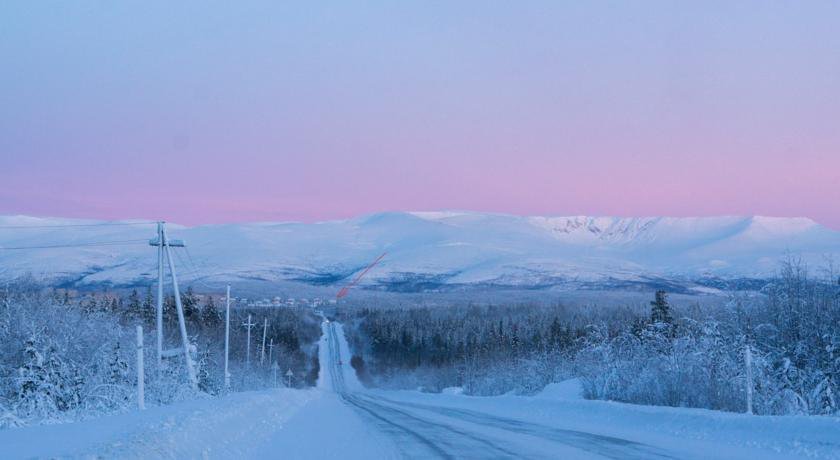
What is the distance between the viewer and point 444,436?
15172 mm

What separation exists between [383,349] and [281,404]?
347 ft

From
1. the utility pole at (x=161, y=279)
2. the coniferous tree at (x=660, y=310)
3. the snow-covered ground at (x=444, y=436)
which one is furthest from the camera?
the coniferous tree at (x=660, y=310)

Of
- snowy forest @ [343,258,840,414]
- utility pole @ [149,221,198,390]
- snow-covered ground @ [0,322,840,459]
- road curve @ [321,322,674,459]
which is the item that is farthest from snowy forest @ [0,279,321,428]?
snowy forest @ [343,258,840,414]

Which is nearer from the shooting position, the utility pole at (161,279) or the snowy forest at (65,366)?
the snowy forest at (65,366)

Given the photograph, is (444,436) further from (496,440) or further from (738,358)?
(738,358)

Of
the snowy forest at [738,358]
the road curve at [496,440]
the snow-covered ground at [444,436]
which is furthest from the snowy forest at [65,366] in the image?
the snowy forest at [738,358]

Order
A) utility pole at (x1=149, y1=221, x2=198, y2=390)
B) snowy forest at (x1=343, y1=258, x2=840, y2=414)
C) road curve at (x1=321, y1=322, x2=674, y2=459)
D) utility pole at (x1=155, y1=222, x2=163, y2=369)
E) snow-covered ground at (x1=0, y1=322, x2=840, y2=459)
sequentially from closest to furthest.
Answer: snow-covered ground at (x1=0, y1=322, x2=840, y2=459) < road curve at (x1=321, y1=322, x2=674, y2=459) < snowy forest at (x1=343, y1=258, x2=840, y2=414) < utility pole at (x1=155, y1=222, x2=163, y2=369) < utility pole at (x1=149, y1=221, x2=198, y2=390)

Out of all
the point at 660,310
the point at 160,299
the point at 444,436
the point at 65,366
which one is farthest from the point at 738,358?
the point at 660,310

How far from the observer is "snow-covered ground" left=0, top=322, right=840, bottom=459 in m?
11.1

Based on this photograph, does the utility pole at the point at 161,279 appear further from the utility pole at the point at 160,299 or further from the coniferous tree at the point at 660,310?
the coniferous tree at the point at 660,310

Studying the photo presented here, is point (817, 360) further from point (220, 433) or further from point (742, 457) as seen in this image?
point (220, 433)

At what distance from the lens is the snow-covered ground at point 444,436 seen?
36.5 feet

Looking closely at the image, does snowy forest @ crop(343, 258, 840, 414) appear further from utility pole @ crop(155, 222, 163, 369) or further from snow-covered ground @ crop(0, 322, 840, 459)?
utility pole @ crop(155, 222, 163, 369)

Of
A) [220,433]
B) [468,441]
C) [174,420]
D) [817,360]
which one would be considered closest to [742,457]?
[468,441]
